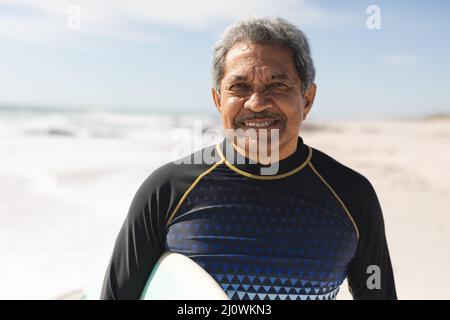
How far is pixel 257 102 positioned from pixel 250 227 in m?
0.37

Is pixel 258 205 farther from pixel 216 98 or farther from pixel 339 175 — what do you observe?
pixel 216 98

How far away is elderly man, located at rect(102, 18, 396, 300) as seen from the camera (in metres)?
1.43

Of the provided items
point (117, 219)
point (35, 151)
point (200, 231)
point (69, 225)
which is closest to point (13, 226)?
point (69, 225)

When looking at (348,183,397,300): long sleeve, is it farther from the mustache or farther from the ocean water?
the ocean water

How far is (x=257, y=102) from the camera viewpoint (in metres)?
1.45

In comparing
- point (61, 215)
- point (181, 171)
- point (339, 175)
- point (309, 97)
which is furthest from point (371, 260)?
point (61, 215)

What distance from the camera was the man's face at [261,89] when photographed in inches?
57.1

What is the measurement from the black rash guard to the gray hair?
0.93 ft

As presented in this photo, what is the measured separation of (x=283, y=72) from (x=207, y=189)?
1.36 feet

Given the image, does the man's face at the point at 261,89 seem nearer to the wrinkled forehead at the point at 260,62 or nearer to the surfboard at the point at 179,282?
the wrinkled forehead at the point at 260,62

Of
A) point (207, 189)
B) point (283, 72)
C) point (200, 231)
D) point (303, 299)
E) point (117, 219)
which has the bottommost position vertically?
point (117, 219)

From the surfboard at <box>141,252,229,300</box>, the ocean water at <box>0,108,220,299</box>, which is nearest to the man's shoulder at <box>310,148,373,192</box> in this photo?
the surfboard at <box>141,252,229,300</box>
